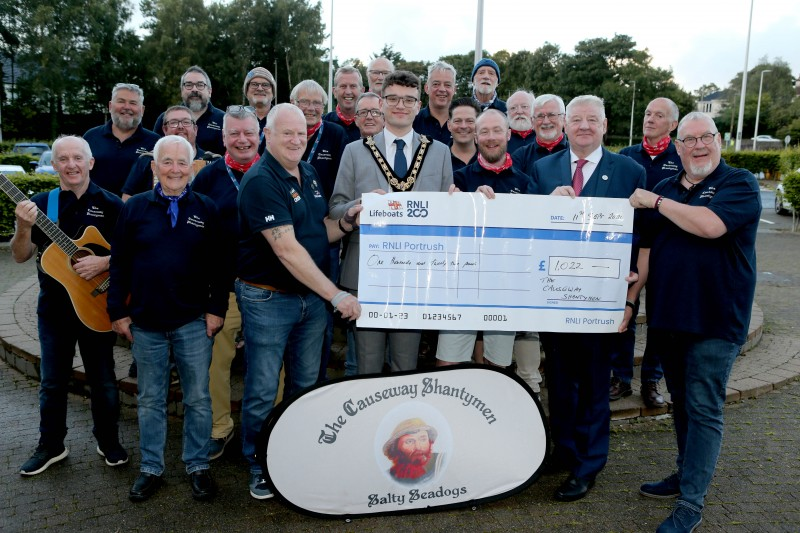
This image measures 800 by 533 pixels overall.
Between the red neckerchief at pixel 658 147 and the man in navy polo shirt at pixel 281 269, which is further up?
the red neckerchief at pixel 658 147

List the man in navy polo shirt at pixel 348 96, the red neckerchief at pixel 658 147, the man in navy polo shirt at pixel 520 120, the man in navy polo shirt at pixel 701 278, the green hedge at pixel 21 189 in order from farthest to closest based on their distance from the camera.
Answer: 1. the green hedge at pixel 21 189
2. the man in navy polo shirt at pixel 348 96
3. the man in navy polo shirt at pixel 520 120
4. the red neckerchief at pixel 658 147
5. the man in navy polo shirt at pixel 701 278

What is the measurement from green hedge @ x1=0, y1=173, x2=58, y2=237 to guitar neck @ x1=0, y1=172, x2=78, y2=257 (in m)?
10.1

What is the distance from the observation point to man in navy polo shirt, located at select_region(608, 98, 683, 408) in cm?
564

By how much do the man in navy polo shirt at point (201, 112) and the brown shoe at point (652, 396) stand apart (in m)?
4.71

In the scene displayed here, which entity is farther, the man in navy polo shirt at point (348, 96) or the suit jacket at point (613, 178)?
the man in navy polo shirt at point (348, 96)

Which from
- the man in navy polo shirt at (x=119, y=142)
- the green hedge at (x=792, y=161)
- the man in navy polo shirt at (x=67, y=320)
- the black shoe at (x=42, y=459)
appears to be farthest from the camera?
the green hedge at (x=792, y=161)

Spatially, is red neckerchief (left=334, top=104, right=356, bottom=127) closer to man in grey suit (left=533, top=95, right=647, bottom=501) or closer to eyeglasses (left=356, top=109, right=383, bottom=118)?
eyeglasses (left=356, top=109, right=383, bottom=118)

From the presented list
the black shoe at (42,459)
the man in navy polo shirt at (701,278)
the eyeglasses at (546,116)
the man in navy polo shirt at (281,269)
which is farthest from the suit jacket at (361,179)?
the black shoe at (42,459)

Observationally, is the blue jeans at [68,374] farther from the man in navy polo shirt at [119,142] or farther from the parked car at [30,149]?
the parked car at [30,149]

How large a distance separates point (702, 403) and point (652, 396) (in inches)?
73.3

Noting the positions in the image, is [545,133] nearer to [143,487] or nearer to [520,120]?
[520,120]

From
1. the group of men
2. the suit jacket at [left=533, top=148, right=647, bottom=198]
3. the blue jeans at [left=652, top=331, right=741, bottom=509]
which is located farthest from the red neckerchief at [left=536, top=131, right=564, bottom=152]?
the blue jeans at [left=652, top=331, right=741, bottom=509]

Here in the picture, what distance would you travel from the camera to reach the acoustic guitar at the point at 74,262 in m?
4.25

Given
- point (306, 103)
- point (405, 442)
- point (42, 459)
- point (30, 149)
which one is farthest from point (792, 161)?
point (30, 149)
